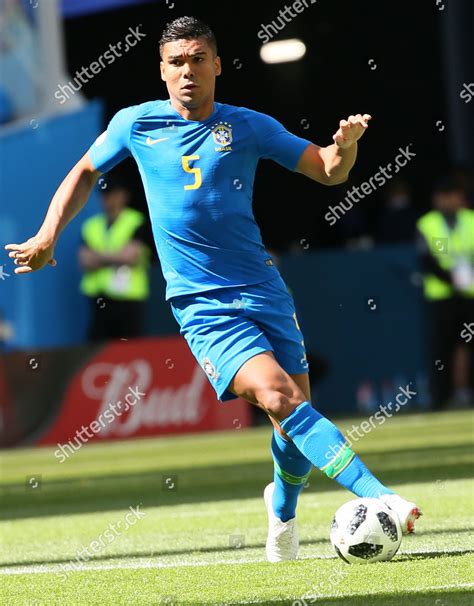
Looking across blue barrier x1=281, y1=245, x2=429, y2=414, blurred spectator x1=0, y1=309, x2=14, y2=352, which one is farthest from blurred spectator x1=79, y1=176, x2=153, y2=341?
blue barrier x1=281, y1=245, x2=429, y2=414

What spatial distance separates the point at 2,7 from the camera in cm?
1761

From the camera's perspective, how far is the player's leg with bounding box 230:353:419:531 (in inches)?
234

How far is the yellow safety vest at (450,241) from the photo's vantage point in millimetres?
17391

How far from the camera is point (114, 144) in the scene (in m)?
6.73

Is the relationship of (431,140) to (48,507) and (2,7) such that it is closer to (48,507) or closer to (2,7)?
(2,7)

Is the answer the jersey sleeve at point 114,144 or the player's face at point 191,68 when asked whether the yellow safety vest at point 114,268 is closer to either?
the jersey sleeve at point 114,144

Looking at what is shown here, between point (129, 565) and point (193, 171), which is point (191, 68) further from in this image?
point (129, 565)

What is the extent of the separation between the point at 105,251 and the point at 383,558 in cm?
1154

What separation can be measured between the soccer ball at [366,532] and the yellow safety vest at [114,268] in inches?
453

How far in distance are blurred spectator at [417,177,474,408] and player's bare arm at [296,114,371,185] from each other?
1095 centimetres

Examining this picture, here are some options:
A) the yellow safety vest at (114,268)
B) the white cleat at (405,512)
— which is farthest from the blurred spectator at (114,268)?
the white cleat at (405,512)

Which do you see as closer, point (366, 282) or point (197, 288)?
point (197, 288)

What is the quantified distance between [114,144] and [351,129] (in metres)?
1.17

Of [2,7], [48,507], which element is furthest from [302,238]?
[48,507]
